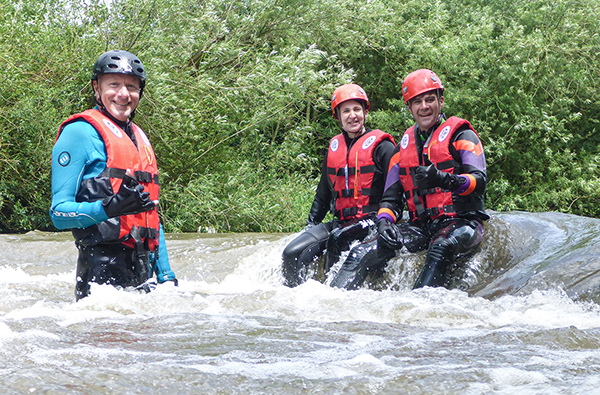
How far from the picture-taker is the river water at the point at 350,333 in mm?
2104

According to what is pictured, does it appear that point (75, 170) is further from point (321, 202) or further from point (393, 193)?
point (321, 202)

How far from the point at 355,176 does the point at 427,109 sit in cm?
84

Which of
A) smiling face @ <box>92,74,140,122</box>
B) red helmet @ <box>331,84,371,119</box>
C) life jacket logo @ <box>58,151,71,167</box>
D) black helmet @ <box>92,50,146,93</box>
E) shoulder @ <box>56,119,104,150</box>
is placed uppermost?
red helmet @ <box>331,84,371,119</box>

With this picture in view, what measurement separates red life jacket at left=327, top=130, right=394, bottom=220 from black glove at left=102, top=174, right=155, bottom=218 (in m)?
2.57

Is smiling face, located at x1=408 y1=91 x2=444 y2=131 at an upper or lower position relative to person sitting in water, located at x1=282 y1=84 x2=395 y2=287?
upper

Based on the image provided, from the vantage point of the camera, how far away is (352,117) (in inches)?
209

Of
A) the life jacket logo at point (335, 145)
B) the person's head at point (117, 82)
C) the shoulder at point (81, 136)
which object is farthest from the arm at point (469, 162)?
the shoulder at point (81, 136)

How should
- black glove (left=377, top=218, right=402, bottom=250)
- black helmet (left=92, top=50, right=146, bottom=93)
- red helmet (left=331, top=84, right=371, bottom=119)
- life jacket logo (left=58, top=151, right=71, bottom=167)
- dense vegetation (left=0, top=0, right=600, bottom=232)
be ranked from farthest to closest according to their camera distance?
dense vegetation (left=0, top=0, right=600, bottom=232)
red helmet (left=331, top=84, right=371, bottom=119)
black glove (left=377, top=218, right=402, bottom=250)
black helmet (left=92, top=50, right=146, bottom=93)
life jacket logo (left=58, top=151, right=71, bottom=167)

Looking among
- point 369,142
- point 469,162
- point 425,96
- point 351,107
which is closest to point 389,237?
point 469,162

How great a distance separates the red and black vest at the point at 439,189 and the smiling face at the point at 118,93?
7.57 feet

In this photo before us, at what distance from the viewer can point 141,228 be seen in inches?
123

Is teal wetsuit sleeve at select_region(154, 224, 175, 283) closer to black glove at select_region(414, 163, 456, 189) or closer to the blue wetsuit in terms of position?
the blue wetsuit

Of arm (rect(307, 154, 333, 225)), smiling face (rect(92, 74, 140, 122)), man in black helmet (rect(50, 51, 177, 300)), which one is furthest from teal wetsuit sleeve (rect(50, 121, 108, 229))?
arm (rect(307, 154, 333, 225))

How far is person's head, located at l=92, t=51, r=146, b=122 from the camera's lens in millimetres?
3133
